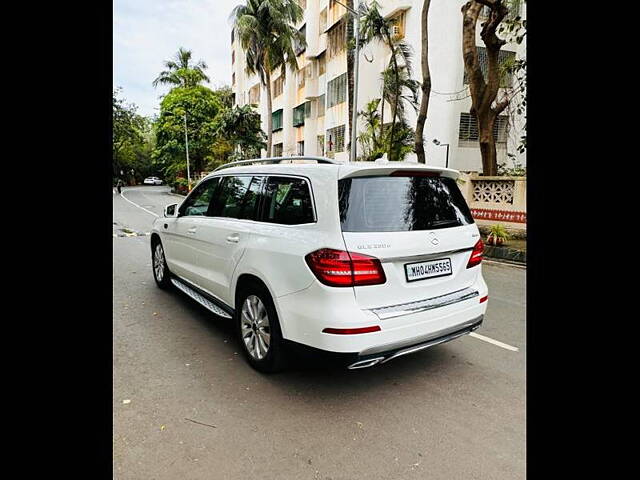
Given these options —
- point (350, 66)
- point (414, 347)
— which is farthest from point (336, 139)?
point (414, 347)

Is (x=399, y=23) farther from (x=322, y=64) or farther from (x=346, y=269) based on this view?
(x=346, y=269)

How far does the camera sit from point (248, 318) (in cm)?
385

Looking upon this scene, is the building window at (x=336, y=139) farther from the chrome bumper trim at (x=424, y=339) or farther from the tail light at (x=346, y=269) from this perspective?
the tail light at (x=346, y=269)

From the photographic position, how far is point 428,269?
3320mm

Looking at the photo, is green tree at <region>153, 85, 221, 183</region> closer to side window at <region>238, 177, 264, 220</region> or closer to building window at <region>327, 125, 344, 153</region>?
building window at <region>327, 125, 344, 153</region>

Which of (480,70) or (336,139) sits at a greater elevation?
(336,139)

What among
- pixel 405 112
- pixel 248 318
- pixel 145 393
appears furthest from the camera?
pixel 405 112

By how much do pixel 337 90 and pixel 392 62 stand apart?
33.9 feet

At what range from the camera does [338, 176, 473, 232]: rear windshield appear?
3.16 m

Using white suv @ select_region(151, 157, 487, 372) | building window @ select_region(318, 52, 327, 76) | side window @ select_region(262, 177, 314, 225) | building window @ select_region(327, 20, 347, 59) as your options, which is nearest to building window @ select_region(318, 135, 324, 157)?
building window @ select_region(318, 52, 327, 76)
